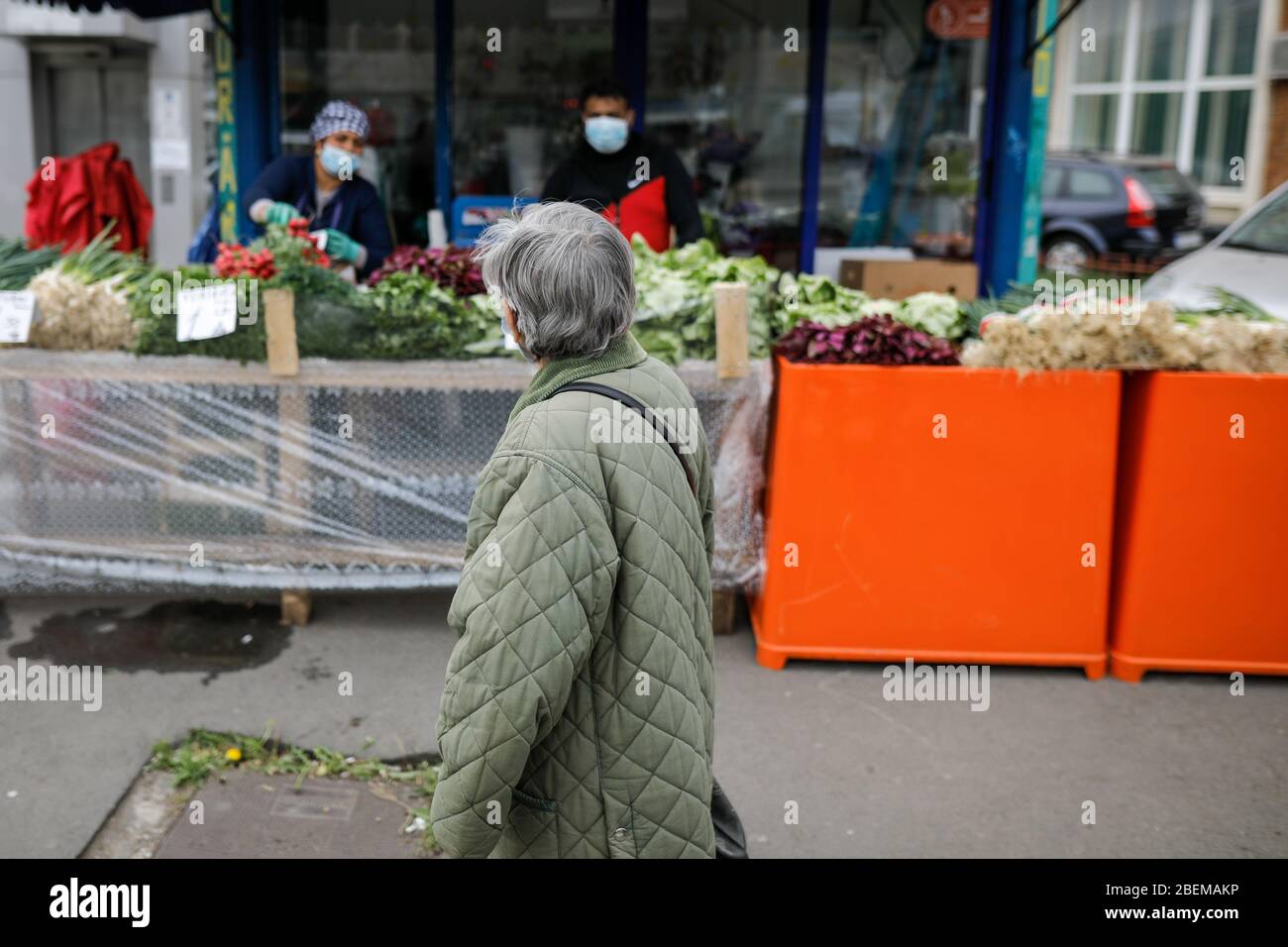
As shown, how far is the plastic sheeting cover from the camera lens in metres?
4.82

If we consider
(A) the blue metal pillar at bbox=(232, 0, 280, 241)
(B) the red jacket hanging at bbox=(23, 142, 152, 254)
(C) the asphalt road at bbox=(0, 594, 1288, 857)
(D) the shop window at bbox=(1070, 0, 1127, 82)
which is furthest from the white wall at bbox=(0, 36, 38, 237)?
(D) the shop window at bbox=(1070, 0, 1127, 82)

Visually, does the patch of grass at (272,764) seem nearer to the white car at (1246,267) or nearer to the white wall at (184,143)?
the white car at (1246,267)

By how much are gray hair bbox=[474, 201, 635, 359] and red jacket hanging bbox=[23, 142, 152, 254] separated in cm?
652

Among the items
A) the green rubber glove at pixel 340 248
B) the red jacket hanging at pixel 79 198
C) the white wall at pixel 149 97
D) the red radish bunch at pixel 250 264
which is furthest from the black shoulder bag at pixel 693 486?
the white wall at pixel 149 97

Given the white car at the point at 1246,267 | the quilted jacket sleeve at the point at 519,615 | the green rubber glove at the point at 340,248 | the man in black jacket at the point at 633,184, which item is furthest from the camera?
the white car at the point at 1246,267

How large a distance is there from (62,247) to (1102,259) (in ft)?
46.9

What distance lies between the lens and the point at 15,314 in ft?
15.6

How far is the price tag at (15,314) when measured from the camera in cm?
475

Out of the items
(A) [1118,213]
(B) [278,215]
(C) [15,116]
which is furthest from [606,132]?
(A) [1118,213]

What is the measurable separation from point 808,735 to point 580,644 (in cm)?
239

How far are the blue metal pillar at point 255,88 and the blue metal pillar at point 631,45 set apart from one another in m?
2.12

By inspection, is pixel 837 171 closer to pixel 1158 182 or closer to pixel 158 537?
pixel 158 537

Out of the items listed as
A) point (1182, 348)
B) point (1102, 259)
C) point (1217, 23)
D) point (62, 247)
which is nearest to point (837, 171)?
point (1182, 348)

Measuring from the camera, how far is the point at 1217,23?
21.8m
